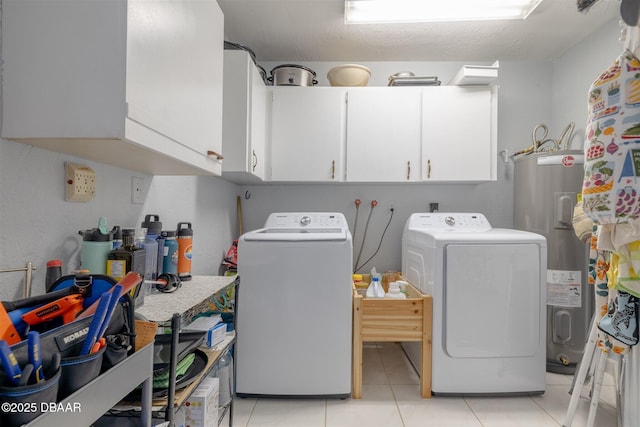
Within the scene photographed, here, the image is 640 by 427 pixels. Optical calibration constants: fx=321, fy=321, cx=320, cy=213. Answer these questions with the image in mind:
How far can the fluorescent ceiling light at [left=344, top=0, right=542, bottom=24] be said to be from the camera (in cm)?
191

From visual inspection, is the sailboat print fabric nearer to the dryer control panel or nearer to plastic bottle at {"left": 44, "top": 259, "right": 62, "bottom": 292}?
the dryer control panel

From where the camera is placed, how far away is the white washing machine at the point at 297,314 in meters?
1.86

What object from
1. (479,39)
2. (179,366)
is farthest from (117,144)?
(479,39)

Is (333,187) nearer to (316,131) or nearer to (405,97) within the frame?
(316,131)

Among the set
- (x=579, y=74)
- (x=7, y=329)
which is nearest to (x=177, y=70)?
(x=7, y=329)

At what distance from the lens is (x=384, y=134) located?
2.44 meters

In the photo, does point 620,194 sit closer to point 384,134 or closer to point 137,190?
point 384,134

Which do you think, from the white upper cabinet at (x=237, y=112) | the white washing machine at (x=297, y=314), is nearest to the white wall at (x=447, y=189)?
the white upper cabinet at (x=237, y=112)

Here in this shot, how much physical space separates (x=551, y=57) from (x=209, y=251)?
3185 mm

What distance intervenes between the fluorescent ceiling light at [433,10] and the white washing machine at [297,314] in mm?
1405

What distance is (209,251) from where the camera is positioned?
7.09 feet

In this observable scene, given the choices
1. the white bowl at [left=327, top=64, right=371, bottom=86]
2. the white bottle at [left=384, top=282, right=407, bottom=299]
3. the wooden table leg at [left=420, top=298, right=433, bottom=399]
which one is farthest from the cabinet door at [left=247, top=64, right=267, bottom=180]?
the wooden table leg at [left=420, top=298, right=433, bottom=399]

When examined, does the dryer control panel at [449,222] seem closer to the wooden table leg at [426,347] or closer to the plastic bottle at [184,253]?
the wooden table leg at [426,347]

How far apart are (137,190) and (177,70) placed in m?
0.61
